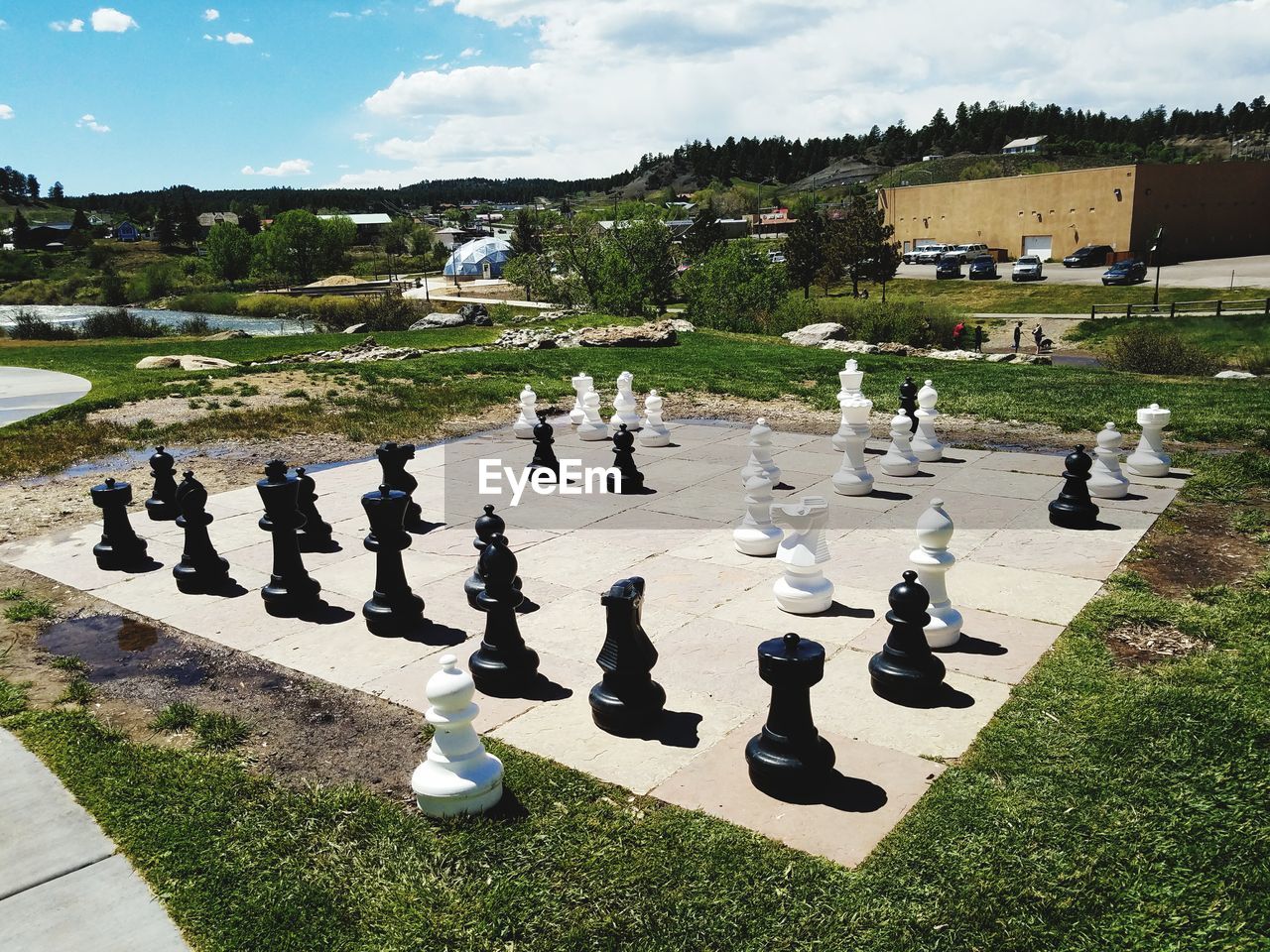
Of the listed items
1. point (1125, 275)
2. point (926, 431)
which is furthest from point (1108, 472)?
point (1125, 275)

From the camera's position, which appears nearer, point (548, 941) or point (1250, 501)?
point (548, 941)

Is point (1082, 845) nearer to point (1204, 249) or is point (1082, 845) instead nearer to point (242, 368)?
point (242, 368)

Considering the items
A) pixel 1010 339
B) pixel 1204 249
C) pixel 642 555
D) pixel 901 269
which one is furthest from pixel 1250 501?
pixel 1204 249

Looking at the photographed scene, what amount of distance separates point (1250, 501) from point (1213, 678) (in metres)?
4.19

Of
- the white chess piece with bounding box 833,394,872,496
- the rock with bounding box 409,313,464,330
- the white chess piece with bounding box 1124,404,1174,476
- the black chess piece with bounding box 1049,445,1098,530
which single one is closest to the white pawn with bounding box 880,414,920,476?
the white chess piece with bounding box 833,394,872,496

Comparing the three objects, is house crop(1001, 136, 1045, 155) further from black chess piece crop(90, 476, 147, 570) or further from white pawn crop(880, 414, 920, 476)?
black chess piece crop(90, 476, 147, 570)

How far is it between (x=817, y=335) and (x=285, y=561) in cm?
1986

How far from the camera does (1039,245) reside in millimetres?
58875

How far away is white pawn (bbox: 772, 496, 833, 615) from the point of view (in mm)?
5680

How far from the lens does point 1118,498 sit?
811 cm

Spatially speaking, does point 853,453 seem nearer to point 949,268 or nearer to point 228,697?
point 228,697

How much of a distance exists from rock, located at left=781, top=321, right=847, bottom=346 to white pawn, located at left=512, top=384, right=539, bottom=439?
13.2 meters

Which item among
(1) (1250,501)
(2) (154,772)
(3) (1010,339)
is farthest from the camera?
(3) (1010,339)

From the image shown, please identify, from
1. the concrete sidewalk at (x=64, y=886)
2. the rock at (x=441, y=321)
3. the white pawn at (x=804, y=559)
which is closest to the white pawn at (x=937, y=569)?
the white pawn at (x=804, y=559)
